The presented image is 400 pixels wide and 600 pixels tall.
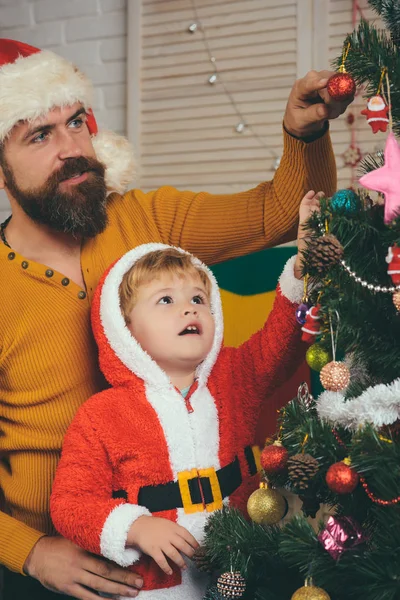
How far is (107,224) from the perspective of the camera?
1.61 metres

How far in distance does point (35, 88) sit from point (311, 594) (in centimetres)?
117

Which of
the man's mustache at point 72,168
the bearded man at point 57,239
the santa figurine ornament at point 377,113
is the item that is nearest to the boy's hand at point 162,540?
the bearded man at point 57,239

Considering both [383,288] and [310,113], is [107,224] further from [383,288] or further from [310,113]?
[383,288]

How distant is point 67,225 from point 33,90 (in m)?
0.31

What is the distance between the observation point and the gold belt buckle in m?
1.19

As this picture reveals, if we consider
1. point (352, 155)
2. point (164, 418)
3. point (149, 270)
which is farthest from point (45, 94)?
point (352, 155)

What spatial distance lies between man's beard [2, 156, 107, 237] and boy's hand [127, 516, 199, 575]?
665 millimetres

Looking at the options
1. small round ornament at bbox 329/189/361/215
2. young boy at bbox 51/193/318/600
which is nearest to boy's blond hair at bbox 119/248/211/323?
young boy at bbox 51/193/318/600

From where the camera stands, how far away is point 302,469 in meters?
0.87

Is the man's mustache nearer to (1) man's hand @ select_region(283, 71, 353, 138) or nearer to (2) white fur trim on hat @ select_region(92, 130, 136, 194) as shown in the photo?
(2) white fur trim on hat @ select_region(92, 130, 136, 194)

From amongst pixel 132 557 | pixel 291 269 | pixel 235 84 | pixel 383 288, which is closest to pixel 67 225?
pixel 291 269

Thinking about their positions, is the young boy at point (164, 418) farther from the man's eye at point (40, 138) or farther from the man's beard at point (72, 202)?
the man's eye at point (40, 138)

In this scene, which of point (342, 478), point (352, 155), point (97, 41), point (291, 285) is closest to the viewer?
point (342, 478)

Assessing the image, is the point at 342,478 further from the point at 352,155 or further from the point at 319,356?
the point at 352,155
